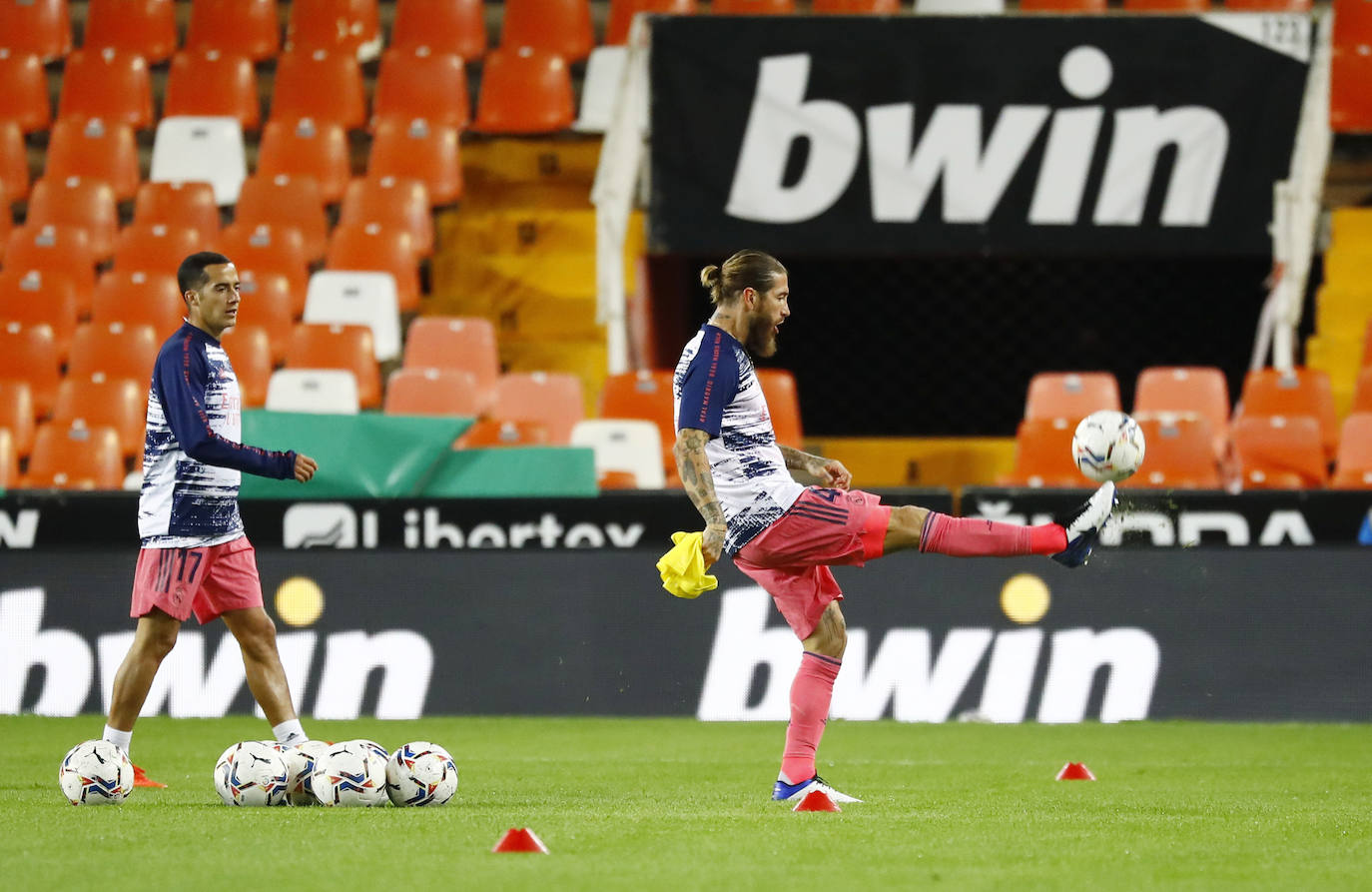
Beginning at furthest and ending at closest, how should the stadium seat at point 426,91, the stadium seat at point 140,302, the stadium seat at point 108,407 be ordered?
1. the stadium seat at point 426,91
2. the stadium seat at point 140,302
3. the stadium seat at point 108,407

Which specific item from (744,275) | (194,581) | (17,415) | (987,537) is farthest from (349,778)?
(17,415)

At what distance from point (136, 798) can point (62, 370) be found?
8129mm

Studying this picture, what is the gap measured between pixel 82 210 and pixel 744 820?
10.5 meters

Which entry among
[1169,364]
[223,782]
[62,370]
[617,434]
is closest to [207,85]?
[62,370]

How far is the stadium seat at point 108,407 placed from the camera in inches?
505

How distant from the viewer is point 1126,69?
13867 millimetres

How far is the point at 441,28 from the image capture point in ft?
52.7

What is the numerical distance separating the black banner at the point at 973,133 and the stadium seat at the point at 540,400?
153 centimetres

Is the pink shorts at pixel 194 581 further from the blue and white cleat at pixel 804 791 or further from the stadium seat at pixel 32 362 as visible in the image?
the stadium seat at pixel 32 362

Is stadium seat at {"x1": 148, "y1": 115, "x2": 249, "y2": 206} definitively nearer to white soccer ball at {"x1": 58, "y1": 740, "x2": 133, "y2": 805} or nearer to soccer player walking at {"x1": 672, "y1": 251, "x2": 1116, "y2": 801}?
white soccer ball at {"x1": 58, "y1": 740, "x2": 133, "y2": 805}

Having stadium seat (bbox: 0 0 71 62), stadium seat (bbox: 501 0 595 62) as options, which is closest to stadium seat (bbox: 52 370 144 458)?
stadium seat (bbox: 501 0 595 62)

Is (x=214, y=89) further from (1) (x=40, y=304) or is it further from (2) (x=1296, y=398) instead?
(2) (x=1296, y=398)

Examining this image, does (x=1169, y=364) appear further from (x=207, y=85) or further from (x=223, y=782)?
(x=223, y=782)

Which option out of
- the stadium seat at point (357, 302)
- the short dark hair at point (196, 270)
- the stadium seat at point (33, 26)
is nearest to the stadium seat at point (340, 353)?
the stadium seat at point (357, 302)
